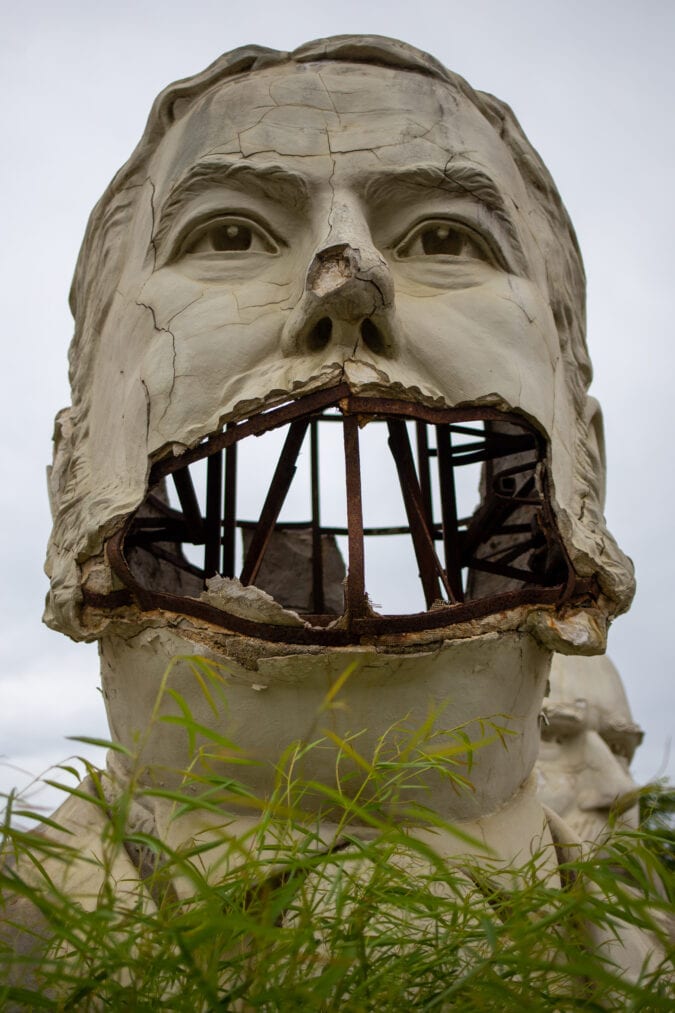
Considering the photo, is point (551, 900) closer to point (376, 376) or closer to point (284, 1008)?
point (284, 1008)

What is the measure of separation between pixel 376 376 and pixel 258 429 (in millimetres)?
279

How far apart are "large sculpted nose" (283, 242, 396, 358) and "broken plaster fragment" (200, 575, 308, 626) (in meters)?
0.56

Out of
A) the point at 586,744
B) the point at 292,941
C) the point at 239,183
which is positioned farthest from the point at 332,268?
the point at 586,744

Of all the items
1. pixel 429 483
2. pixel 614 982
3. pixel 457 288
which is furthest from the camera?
pixel 429 483

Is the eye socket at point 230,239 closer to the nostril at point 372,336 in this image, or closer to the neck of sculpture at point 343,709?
the nostril at point 372,336

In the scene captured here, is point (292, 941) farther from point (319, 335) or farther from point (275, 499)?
point (275, 499)

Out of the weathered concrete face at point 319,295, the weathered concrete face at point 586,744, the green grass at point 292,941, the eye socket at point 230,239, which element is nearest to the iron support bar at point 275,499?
the weathered concrete face at point 319,295

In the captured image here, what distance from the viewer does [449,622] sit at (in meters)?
2.24

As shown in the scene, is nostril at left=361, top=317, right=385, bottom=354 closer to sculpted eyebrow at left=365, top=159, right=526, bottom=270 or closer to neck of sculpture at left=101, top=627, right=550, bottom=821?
sculpted eyebrow at left=365, top=159, right=526, bottom=270

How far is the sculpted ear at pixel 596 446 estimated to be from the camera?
2.85m

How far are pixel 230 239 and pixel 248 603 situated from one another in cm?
105

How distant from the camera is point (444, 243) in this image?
9.11 feet

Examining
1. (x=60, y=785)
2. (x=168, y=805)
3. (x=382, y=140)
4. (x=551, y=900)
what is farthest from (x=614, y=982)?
(x=382, y=140)

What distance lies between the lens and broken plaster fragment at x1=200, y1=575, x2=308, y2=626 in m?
2.21
